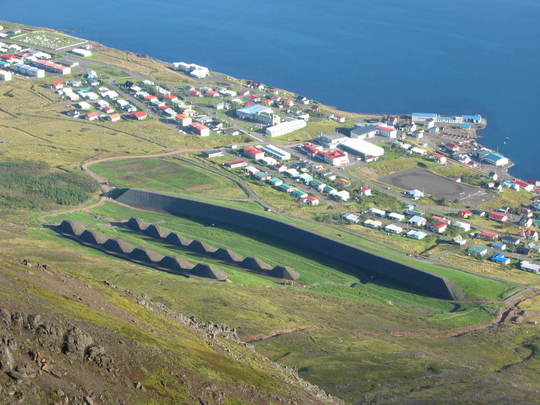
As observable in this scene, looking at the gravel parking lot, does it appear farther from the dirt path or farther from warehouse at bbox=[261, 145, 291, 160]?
the dirt path

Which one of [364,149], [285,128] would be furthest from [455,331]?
[285,128]

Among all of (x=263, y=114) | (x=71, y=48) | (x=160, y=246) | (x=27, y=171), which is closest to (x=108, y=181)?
(x=27, y=171)

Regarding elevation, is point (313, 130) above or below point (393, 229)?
above

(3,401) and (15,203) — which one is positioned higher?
(3,401)

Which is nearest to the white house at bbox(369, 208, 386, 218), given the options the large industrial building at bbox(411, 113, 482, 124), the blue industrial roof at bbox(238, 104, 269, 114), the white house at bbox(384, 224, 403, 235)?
the white house at bbox(384, 224, 403, 235)

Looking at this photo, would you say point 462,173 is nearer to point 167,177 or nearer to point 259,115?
point 259,115

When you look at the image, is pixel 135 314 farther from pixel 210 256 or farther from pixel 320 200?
pixel 320 200
